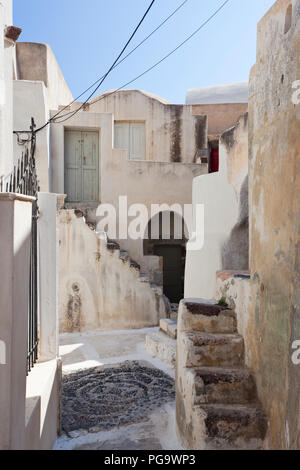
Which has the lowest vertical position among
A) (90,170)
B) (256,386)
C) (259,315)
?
(256,386)

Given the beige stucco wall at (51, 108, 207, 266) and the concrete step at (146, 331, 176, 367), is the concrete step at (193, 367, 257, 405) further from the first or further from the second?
the beige stucco wall at (51, 108, 207, 266)

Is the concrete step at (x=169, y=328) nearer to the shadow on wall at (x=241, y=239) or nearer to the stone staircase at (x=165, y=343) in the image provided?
the stone staircase at (x=165, y=343)

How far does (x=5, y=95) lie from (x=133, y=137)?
873 cm

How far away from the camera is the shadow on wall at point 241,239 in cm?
571

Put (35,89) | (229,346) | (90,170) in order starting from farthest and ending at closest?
(90,170) < (35,89) < (229,346)

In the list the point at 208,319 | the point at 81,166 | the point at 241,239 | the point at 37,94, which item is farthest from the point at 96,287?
the point at 208,319

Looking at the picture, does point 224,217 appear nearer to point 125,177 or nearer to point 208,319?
point 208,319

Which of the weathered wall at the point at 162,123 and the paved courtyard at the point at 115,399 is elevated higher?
the weathered wall at the point at 162,123

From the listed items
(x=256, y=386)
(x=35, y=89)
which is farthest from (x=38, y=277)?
(x=35, y=89)

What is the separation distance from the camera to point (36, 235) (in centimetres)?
390

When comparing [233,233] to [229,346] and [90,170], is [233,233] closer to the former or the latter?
[229,346]

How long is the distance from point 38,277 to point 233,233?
3232 millimetres

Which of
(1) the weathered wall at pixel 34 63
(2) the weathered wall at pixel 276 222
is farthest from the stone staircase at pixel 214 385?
(1) the weathered wall at pixel 34 63

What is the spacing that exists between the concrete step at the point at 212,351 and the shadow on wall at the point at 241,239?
7.25 feet
